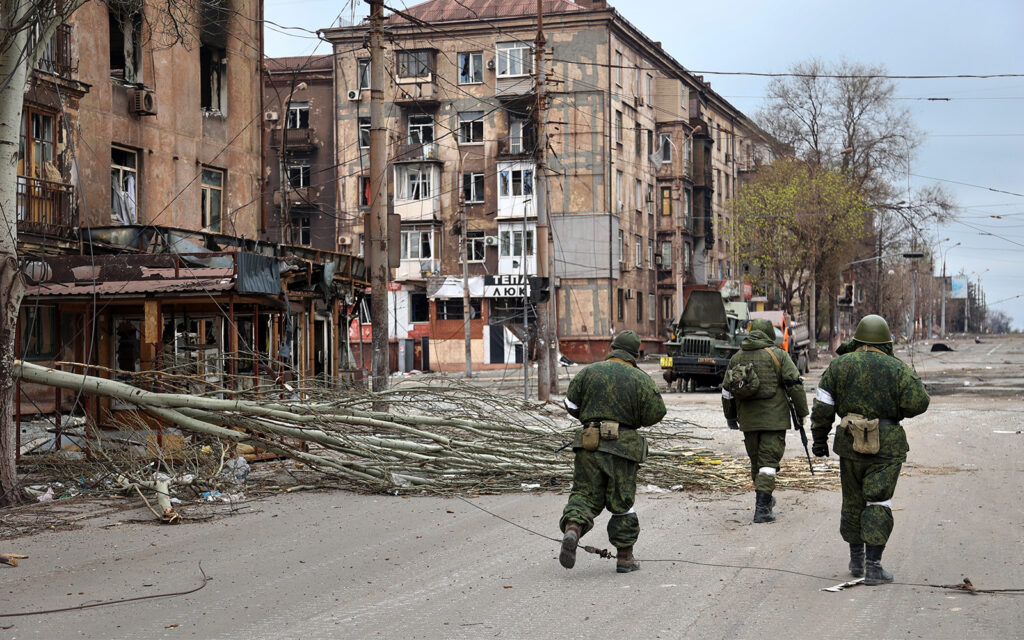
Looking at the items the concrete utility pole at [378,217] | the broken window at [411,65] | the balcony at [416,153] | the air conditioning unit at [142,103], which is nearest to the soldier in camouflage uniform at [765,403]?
the concrete utility pole at [378,217]

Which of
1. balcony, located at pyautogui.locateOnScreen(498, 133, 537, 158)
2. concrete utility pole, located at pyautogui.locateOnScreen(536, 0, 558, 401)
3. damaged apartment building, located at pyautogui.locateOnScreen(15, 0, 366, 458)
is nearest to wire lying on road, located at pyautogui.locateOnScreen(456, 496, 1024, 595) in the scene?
damaged apartment building, located at pyautogui.locateOnScreen(15, 0, 366, 458)

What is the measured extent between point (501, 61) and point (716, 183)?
24770 mm

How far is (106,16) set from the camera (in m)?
21.2

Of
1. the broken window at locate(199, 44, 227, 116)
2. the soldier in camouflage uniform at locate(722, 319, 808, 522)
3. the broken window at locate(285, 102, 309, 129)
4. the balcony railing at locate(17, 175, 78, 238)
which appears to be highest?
the broken window at locate(285, 102, 309, 129)

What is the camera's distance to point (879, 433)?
7.24 meters

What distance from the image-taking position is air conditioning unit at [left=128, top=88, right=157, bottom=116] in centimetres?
2162

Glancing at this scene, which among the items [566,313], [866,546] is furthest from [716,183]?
[866,546]

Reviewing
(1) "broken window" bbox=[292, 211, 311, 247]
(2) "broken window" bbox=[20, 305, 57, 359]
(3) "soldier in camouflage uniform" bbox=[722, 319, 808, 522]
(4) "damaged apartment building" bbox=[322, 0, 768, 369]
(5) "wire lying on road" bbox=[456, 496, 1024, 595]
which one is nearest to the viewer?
(5) "wire lying on road" bbox=[456, 496, 1024, 595]

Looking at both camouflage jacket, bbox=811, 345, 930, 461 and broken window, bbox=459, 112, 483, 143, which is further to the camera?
broken window, bbox=459, 112, 483, 143

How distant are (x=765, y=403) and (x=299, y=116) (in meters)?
50.5

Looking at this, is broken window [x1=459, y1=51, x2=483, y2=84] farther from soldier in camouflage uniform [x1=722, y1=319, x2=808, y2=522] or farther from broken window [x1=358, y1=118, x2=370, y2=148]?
soldier in camouflage uniform [x1=722, y1=319, x2=808, y2=522]

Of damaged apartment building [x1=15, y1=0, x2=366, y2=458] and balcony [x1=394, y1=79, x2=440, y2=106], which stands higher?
balcony [x1=394, y1=79, x2=440, y2=106]

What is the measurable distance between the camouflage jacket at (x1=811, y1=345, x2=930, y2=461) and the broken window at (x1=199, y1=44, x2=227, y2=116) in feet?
65.0

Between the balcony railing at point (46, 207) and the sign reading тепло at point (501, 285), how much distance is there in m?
33.6
